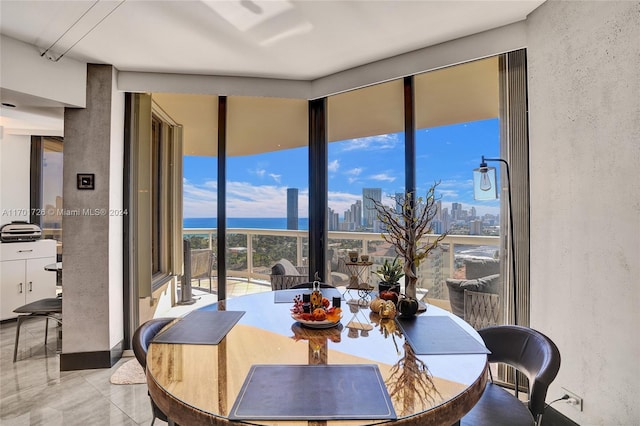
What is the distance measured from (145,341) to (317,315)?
0.82 metres

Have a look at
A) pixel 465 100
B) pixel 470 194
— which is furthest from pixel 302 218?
pixel 465 100

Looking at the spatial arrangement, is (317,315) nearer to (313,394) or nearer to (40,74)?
(313,394)

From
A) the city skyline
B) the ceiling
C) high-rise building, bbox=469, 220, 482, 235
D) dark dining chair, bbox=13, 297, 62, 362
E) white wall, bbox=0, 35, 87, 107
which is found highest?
the ceiling

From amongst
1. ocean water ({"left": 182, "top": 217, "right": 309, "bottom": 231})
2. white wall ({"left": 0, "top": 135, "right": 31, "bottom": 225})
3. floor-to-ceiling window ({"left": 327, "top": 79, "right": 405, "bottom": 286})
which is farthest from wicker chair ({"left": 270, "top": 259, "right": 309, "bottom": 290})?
white wall ({"left": 0, "top": 135, "right": 31, "bottom": 225})

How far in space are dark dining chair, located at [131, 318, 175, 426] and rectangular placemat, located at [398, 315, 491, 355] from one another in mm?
1057

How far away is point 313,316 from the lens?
5.50ft

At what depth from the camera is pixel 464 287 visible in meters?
2.93

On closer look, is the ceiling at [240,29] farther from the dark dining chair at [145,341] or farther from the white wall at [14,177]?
the white wall at [14,177]

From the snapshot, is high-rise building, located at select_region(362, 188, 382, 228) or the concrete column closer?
the concrete column

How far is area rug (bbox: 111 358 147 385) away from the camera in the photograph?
2877 mm

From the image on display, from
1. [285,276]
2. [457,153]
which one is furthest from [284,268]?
[457,153]

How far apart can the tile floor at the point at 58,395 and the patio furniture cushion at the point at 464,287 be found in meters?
2.47

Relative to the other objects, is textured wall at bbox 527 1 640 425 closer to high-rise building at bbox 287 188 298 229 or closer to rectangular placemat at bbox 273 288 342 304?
rectangular placemat at bbox 273 288 342 304

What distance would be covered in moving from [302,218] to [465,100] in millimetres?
1972
